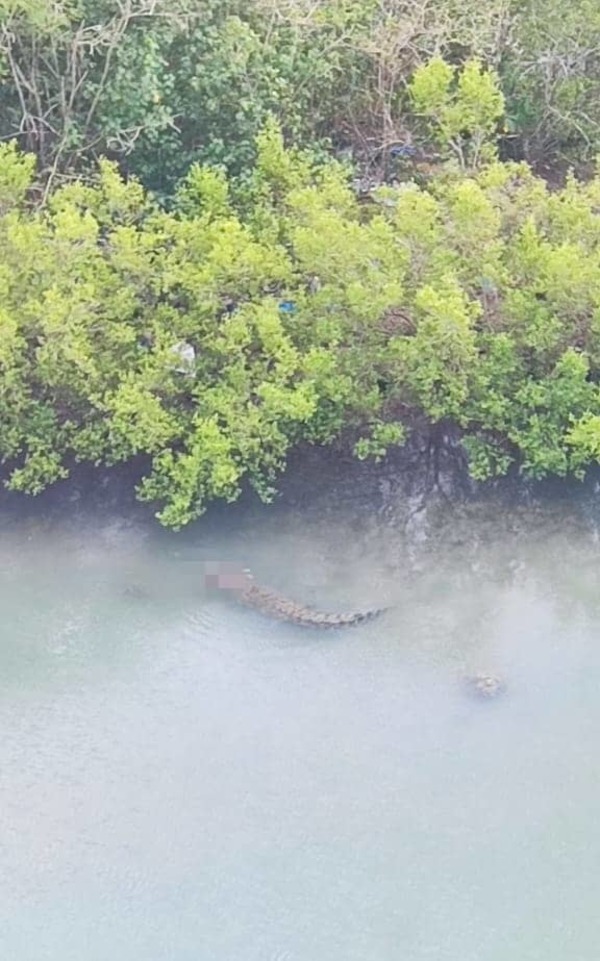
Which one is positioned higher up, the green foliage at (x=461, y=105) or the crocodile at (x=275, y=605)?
the green foliage at (x=461, y=105)

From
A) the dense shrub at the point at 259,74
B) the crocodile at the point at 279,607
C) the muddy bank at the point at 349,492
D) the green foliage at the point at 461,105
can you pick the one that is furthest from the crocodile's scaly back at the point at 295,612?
the green foliage at the point at 461,105

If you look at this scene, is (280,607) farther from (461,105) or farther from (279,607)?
(461,105)

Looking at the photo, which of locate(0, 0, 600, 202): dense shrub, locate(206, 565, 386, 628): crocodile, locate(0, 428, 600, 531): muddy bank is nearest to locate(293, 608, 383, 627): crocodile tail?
locate(206, 565, 386, 628): crocodile

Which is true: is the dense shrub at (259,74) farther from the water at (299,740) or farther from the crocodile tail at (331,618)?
the crocodile tail at (331,618)

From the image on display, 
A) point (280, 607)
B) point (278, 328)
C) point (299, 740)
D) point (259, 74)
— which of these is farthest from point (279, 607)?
point (259, 74)

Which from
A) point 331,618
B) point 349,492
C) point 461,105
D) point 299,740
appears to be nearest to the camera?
point 299,740
